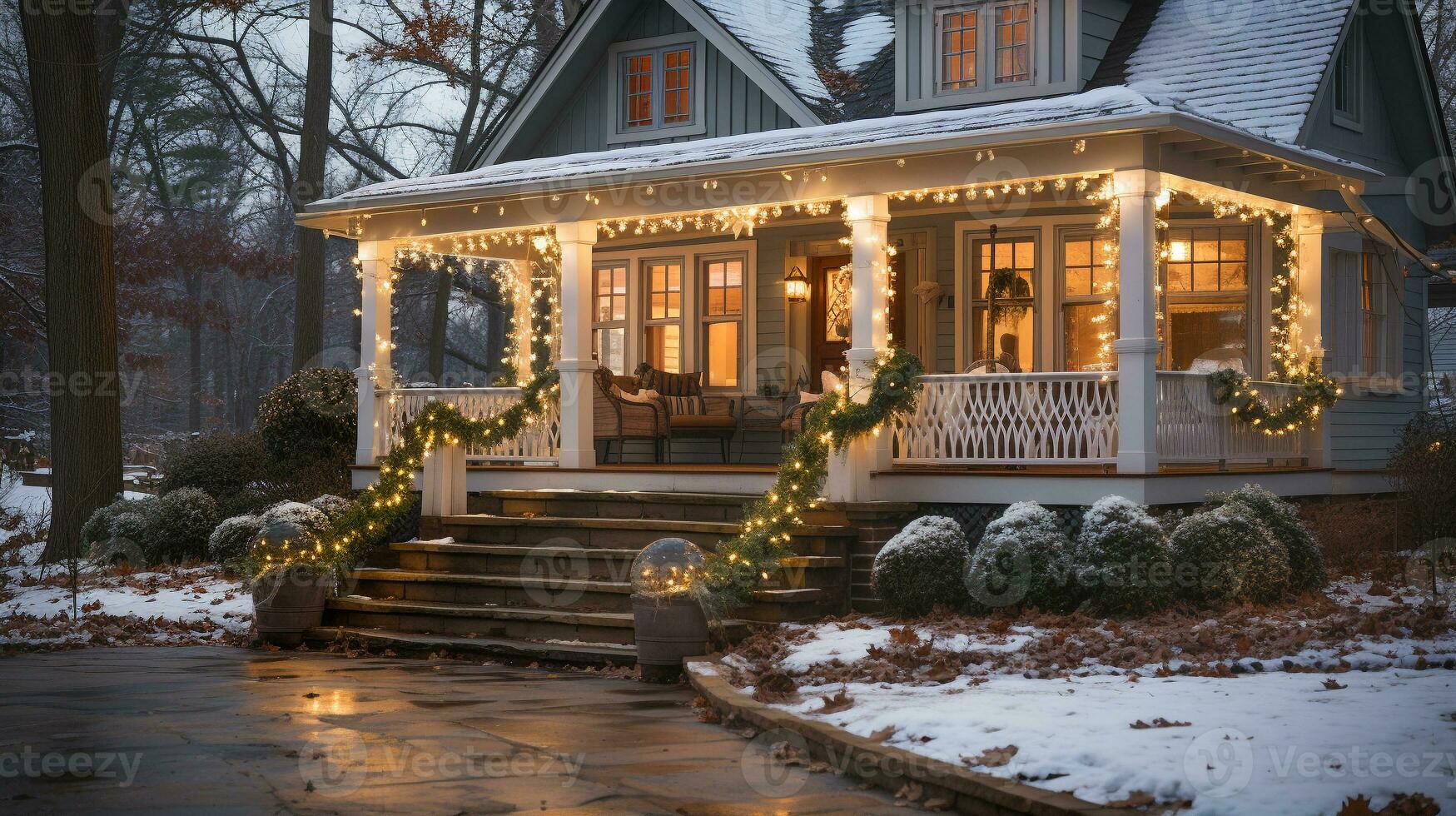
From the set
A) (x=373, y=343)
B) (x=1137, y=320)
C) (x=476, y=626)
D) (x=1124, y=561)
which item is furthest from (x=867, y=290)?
(x=373, y=343)

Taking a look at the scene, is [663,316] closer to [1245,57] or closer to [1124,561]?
[1245,57]

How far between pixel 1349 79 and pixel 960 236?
4793mm

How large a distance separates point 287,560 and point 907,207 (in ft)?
22.5

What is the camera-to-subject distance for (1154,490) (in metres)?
11.6

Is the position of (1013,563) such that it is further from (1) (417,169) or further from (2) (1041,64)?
(1) (417,169)

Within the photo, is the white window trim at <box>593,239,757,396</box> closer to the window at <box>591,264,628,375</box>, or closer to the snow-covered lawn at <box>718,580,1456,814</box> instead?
the window at <box>591,264,628,375</box>

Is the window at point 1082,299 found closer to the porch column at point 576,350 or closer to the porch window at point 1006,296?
the porch window at point 1006,296

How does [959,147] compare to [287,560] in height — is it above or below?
above

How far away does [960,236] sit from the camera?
15.4 m

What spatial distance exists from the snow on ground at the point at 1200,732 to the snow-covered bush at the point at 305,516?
658 centimetres

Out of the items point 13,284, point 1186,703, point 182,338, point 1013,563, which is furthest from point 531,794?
point 182,338

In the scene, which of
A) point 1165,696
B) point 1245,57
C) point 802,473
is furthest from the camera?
point 1245,57

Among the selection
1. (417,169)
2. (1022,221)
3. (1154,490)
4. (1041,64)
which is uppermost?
(417,169)

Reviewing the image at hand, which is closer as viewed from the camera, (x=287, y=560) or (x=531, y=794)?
(x=531, y=794)
